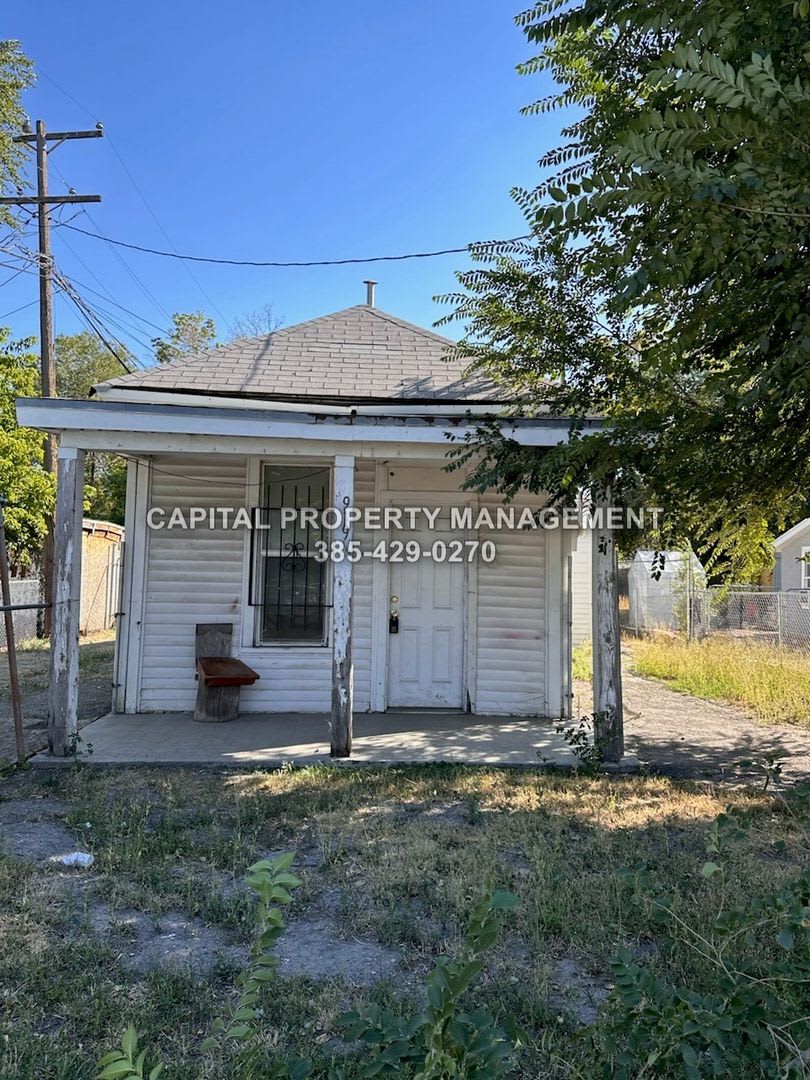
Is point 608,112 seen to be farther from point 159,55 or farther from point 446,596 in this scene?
point 159,55

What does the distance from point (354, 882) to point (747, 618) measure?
16.3 m

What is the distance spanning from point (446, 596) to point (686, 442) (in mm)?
4771

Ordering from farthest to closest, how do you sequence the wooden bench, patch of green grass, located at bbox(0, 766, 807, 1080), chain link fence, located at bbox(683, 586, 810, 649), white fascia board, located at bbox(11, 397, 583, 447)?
chain link fence, located at bbox(683, 586, 810, 649) < the wooden bench < white fascia board, located at bbox(11, 397, 583, 447) < patch of green grass, located at bbox(0, 766, 807, 1080)

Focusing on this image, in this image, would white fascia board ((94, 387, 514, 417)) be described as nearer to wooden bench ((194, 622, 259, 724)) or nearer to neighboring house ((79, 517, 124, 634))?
wooden bench ((194, 622, 259, 724))

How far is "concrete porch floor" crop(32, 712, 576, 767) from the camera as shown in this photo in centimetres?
607

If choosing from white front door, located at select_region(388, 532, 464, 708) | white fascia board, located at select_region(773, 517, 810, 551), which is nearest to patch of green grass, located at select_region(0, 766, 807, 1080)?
white front door, located at select_region(388, 532, 464, 708)

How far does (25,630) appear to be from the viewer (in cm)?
1576

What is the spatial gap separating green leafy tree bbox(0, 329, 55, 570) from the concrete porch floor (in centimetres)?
993

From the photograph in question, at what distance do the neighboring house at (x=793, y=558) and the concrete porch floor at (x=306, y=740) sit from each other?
834 inches

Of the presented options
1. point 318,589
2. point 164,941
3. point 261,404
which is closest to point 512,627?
point 318,589

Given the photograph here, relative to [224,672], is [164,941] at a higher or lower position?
lower

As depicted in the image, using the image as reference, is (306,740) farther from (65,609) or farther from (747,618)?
(747,618)

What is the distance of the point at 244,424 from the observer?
5996 mm

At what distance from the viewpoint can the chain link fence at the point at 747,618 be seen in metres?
13.3
